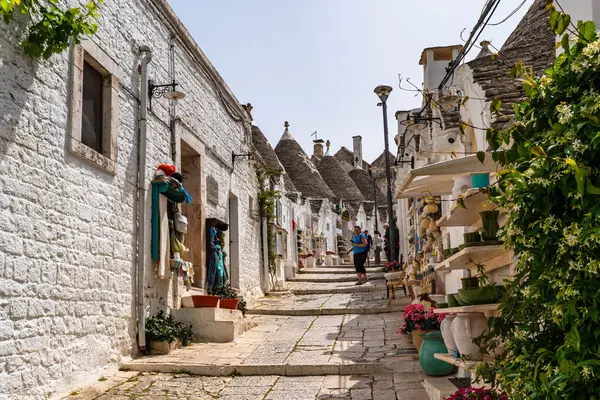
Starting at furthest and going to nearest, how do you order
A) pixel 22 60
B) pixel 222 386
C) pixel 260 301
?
pixel 260 301 → pixel 222 386 → pixel 22 60

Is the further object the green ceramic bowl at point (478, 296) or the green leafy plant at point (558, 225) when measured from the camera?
the green ceramic bowl at point (478, 296)

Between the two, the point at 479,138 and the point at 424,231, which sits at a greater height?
the point at 479,138

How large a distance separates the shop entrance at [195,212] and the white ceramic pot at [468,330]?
6.48 meters

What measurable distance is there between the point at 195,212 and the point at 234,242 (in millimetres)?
2594

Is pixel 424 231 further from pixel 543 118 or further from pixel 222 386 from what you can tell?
pixel 543 118

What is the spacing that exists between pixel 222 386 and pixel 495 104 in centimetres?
471

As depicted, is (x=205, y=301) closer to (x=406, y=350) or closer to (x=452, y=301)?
(x=406, y=350)

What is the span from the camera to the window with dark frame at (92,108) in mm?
7227

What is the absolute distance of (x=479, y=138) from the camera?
22.8 ft

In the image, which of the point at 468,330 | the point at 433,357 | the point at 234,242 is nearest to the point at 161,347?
the point at 433,357

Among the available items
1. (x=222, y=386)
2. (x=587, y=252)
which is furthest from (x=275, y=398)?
(x=587, y=252)

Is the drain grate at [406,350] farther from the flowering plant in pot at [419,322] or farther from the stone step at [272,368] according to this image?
the stone step at [272,368]

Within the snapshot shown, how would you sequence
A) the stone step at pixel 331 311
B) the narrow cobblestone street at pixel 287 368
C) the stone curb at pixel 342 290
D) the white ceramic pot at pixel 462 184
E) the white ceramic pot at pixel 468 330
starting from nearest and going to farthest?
the white ceramic pot at pixel 468 330, the white ceramic pot at pixel 462 184, the narrow cobblestone street at pixel 287 368, the stone step at pixel 331 311, the stone curb at pixel 342 290

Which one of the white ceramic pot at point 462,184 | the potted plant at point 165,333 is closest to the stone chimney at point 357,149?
the potted plant at point 165,333
